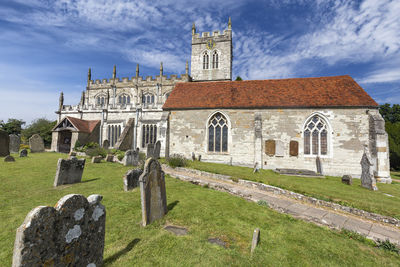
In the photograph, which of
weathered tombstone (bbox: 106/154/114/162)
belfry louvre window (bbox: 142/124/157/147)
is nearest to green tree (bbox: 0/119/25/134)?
belfry louvre window (bbox: 142/124/157/147)

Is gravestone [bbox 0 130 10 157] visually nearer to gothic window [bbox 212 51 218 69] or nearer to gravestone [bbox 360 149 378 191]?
gravestone [bbox 360 149 378 191]

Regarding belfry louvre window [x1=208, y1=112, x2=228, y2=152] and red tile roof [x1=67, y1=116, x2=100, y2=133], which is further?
red tile roof [x1=67, y1=116, x2=100, y2=133]

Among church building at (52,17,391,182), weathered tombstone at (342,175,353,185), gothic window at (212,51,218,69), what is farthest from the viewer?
gothic window at (212,51,218,69)

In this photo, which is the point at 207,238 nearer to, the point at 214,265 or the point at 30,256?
the point at 214,265

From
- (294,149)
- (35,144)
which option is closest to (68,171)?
(294,149)

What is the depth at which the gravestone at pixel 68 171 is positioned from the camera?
7.84 meters

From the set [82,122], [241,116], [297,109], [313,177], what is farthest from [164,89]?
[313,177]

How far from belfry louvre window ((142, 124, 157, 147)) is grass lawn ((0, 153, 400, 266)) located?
16.1 m

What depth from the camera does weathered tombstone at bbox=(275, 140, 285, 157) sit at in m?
14.9

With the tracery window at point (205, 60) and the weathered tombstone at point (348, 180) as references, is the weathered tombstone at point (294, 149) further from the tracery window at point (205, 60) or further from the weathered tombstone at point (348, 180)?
the tracery window at point (205, 60)

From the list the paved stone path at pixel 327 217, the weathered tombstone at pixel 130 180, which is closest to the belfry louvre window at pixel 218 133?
the paved stone path at pixel 327 217

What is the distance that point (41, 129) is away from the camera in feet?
111

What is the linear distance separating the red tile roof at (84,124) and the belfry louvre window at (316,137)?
2551cm

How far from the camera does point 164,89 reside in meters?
33.3
